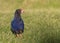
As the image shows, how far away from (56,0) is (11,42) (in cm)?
1296

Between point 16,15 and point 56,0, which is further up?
point 16,15

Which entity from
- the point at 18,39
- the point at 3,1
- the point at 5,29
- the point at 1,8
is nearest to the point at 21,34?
the point at 18,39

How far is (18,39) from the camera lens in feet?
30.5

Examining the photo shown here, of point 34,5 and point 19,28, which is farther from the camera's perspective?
point 34,5

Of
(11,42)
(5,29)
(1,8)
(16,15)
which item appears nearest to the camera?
(11,42)

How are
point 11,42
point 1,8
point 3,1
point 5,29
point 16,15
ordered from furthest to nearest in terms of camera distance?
→ point 3,1 < point 1,8 < point 5,29 < point 16,15 < point 11,42

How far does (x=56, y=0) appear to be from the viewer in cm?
2166

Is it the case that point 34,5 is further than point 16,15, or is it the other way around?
point 34,5

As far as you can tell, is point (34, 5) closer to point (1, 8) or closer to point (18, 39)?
point (1, 8)

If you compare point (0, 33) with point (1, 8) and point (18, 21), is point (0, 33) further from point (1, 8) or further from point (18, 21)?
point (1, 8)

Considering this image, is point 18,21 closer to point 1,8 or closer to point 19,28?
point 19,28

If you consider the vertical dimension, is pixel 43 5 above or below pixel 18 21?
below

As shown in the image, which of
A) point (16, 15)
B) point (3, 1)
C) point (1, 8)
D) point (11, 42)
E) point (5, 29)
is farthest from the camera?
point (3, 1)

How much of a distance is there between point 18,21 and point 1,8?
38.1 ft
